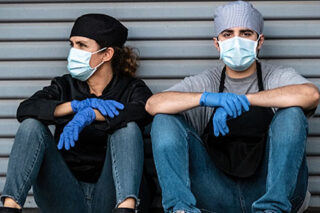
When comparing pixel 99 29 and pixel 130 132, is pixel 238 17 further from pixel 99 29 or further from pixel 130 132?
pixel 130 132

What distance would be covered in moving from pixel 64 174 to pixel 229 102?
1122 millimetres

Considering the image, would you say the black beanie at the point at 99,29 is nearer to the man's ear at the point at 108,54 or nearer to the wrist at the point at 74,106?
the man's ear at the point at 108,54

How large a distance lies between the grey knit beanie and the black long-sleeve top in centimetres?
70

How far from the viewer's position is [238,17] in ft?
12.3

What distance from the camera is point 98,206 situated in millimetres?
3617

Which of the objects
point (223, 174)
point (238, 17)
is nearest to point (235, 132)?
point (223, 174)

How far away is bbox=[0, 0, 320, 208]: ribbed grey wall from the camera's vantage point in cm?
432

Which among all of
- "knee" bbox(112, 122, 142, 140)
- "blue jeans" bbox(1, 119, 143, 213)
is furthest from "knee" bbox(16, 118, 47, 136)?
"knee" bbox(112, 122, 142, 140)

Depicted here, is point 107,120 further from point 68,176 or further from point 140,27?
point 140,27

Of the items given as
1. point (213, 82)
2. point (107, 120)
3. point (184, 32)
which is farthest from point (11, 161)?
point (184, 32)

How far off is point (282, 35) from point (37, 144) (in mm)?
2074

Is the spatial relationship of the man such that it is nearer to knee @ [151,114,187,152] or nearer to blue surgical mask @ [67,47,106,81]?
knee @ [151,114,187,152]

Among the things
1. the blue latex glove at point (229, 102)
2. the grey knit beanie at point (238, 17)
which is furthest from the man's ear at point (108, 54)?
the blue latex glove at point (229, 102)

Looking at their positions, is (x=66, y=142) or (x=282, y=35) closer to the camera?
(x=66, y=142)
